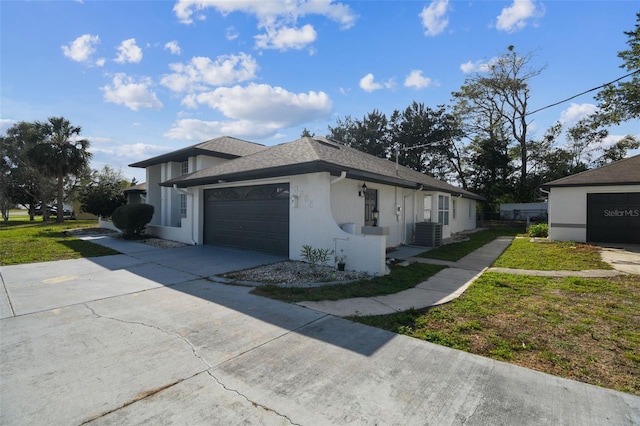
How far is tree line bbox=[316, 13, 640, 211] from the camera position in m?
28.9

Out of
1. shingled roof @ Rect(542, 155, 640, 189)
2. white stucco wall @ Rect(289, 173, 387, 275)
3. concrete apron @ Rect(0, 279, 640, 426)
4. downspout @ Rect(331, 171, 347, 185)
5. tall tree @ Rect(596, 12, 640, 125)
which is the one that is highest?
tall tree @ Rect(596, 12, 640, 125)

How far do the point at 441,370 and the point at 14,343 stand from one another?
16.4 ft

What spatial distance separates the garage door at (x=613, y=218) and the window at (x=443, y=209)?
226 inches

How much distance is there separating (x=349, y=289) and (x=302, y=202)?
3322 millimetres

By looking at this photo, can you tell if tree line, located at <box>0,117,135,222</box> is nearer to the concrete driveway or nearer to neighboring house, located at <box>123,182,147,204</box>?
neighboring house, located at <box>123,182,147,204</box>

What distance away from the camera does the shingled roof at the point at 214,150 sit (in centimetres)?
1427

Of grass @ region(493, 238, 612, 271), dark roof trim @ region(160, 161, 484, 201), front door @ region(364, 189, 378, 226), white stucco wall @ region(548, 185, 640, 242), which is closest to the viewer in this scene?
dark roof trim @ region(160, 161, 484, 201)

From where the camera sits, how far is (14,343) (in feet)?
11.8

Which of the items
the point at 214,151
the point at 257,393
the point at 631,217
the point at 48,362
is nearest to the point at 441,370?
the point at 257,393

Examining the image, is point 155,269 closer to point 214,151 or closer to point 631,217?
point 214,151

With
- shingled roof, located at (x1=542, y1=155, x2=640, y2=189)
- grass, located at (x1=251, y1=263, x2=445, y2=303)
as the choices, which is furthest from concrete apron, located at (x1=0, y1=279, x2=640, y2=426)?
shingled roof, located at (x1=542, y1=155, x2=640, y2=189)

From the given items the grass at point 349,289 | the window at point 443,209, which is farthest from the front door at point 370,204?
the window at point 443,209

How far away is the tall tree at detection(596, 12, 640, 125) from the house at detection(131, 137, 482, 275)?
9.79 metres

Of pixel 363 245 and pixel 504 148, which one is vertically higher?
pixel 504 148
